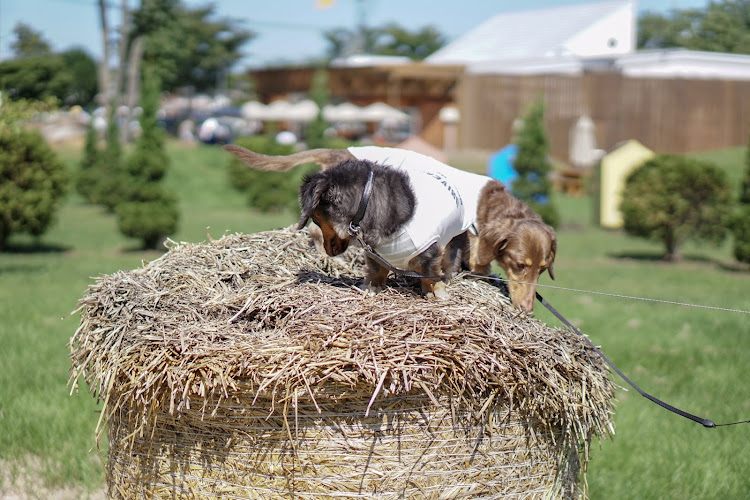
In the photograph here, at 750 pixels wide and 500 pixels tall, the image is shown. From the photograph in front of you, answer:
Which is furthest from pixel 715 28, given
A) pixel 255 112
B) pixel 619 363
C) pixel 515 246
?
pixel 515 246

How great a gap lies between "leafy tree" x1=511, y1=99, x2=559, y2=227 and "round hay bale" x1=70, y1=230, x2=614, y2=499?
17199 mm

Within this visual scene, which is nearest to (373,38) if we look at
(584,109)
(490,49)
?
(490,49)

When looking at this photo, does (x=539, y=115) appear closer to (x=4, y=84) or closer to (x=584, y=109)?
(x=4, y=84)

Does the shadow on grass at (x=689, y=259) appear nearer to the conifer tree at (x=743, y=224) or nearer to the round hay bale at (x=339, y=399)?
the conifer tree at (x=743, y=224)

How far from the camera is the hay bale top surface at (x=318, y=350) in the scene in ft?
11.3

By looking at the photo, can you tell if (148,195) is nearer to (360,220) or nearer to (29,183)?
(29,183)

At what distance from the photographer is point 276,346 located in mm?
3562

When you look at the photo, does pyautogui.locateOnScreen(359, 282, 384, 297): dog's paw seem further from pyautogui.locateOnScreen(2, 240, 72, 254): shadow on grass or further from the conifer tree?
pyautogui.locateOnScreen(2, 240, 72, 254): shadow on grass

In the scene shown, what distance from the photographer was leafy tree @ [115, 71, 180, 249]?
17.8m

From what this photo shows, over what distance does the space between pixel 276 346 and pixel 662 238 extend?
1558cm

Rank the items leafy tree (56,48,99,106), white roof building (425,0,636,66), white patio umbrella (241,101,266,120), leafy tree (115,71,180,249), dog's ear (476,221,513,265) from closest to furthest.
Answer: dog's ear (476,221,513,265)
leafy tree (115,71,180,249)
white patio umbrella (241,101,266,120)
white roof building (425,0,636,66)
leafy tree (56,48,99,106)

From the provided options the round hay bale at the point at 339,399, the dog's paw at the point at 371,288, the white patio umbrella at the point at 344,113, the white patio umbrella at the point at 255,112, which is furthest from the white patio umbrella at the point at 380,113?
the round hay bale at the point at 339,399

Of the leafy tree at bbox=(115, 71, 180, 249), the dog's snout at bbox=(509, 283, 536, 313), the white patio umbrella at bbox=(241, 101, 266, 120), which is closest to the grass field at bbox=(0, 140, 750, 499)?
the leafy tree at bbox=(115, 71, 180, 249)

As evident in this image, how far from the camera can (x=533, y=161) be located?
2089cm
